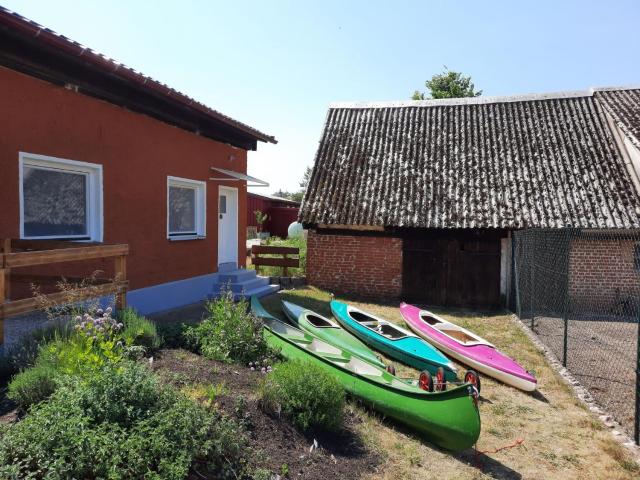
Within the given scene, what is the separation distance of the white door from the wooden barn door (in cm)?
458

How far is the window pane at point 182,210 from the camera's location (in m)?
9.55

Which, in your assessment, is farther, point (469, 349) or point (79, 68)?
point (469, 349)

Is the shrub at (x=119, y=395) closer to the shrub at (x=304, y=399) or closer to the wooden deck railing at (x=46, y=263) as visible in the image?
the shrub at (x=304, y=399)

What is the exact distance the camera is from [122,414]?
3.21 meters

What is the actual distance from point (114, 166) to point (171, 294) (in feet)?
9.67

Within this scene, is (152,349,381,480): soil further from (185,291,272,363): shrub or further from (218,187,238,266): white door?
(218,187,238,266): white door

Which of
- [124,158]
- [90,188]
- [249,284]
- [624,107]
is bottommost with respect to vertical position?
[249,284]

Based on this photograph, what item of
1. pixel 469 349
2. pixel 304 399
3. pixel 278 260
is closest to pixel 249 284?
pixel 278 260

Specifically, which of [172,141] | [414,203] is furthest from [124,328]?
[414,203]

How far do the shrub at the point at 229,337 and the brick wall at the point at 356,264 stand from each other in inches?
274

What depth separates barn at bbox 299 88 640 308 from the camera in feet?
37.8

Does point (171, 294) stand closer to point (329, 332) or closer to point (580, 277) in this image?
point (329, 332)

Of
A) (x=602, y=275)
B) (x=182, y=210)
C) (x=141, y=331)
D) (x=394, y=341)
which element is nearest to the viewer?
(x=141, y=331)

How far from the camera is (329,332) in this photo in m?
7.48
